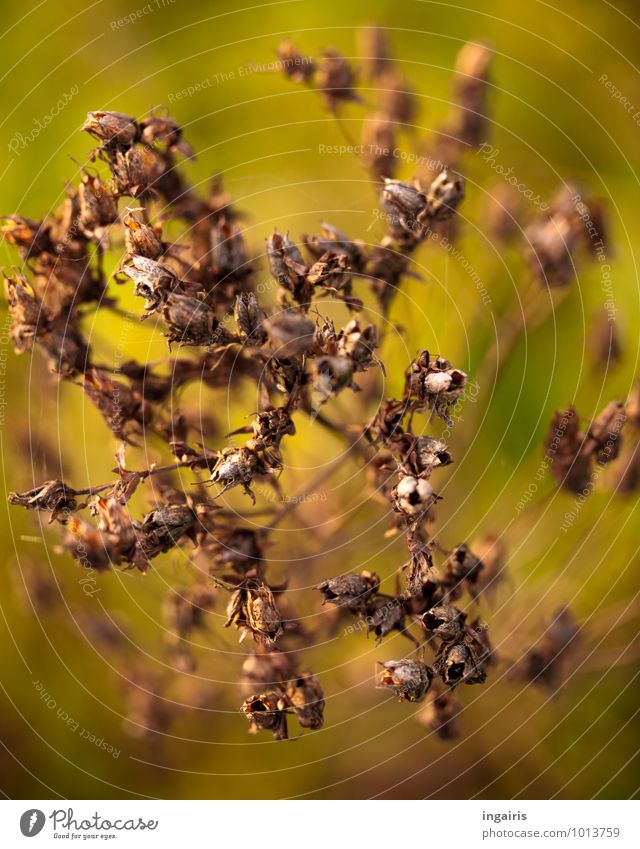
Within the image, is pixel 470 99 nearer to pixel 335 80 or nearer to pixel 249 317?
pixel 335 80

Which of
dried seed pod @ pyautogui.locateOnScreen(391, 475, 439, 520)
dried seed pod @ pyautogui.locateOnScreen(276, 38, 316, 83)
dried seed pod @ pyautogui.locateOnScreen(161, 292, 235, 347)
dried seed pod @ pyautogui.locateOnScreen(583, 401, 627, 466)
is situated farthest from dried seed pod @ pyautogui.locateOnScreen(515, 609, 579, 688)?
dried seed pod @ pyautogui.locateOnScreen(276, 38, 316, 83)

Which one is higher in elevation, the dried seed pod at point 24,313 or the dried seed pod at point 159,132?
the dried seed pod at point 159,132

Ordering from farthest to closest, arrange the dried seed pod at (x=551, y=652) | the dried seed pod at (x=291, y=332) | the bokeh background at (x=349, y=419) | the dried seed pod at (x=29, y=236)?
the bokeh background at (x=349, y=419) < the dried seed pod at (x=551, y=652) < the dried seed pod at (x=29, y=236) < the dried seed pod at (x=291, y=332)

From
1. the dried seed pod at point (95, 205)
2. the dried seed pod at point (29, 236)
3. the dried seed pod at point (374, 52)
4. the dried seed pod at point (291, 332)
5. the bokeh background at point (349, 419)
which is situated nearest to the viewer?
the dried seed pod at point (291, 332)

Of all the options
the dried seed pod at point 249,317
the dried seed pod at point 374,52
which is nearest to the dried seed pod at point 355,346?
the dried seed pod at point 249,317

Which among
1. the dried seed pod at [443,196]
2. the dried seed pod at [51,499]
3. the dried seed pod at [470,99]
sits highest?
the dried seed pod at [470,99]

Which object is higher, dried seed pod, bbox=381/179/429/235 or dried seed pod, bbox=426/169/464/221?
dried seed pod, bbox=426/169/464/221

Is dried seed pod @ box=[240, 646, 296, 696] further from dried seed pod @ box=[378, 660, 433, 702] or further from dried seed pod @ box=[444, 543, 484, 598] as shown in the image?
dried seed pod @ box=[444, 543, 484, 598]

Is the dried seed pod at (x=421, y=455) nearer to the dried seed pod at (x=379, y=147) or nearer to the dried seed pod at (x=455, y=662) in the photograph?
the dried seed pod at (x=455, y=662)
